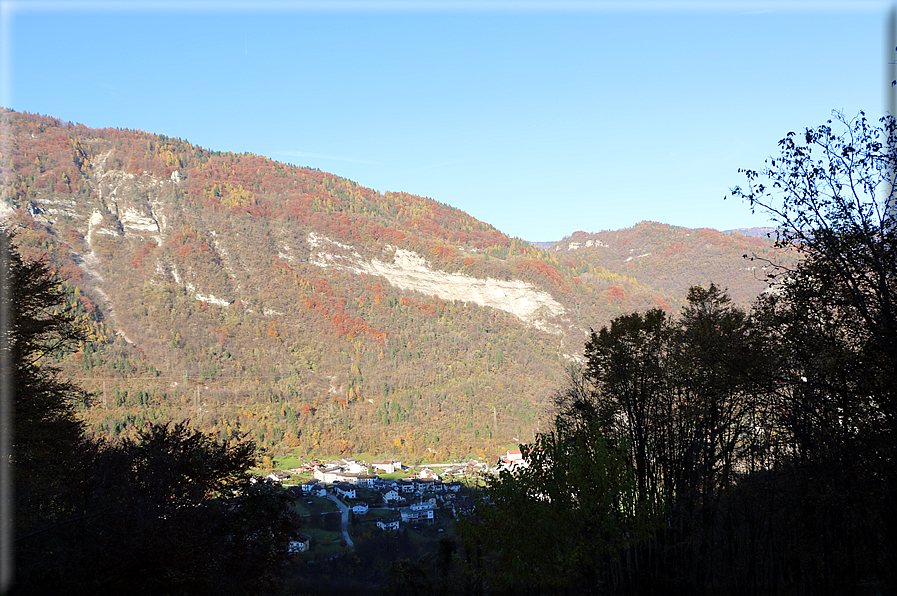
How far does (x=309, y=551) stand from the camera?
4606 centimetres

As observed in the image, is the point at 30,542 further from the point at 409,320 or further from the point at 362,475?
the point at 409,320

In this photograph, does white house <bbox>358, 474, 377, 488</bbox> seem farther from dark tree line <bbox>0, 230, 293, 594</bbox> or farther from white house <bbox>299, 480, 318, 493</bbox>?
dark tree line <bbox>0, 230, 293, 594</bbox>

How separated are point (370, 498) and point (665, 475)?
2243 inches

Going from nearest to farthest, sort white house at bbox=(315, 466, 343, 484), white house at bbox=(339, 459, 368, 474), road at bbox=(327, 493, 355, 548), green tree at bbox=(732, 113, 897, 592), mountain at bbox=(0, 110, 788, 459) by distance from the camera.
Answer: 1. green tree at bbox=(732, 113, 897, 592)
2. road at bbox=(327, 493, 355, 548)
3. white house at bbox=(315, 466, 343, 484)
4. white house at bbox=(339, 459, 368, 474)
5. mountain at bbox=(0, 110, 788, 459)

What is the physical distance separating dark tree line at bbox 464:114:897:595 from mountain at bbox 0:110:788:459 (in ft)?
282

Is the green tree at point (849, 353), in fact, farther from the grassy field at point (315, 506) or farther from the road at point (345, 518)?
the grassy field at point (315, 506)

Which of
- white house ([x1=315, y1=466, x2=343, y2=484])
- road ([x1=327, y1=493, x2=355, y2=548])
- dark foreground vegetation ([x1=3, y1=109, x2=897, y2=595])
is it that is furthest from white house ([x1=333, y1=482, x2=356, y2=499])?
dark foreground vegetation ([x1=3, y1=109, x2=897, y2=595])

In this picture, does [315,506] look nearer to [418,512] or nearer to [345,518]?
[345,518]

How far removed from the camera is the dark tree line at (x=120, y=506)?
890 centimetres

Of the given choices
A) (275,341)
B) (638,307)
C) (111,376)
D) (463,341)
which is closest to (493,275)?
(463,341)

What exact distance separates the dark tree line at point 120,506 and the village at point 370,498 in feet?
83.1

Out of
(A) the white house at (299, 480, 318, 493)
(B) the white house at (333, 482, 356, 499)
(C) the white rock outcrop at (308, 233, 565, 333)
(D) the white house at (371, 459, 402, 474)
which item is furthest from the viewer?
(C) the white rock outcrop at (308, 233, 565, 333)

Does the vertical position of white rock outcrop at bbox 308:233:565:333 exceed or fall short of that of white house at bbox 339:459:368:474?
it exceeds it

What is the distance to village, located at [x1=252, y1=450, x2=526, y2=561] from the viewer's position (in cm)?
5200
